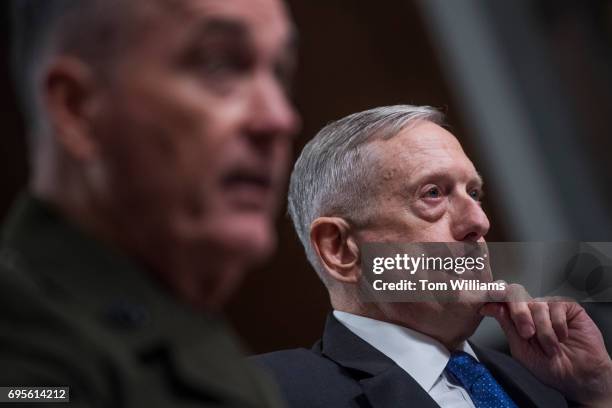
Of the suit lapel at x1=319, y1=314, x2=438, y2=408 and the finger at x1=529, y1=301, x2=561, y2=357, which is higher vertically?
the finger at x1=529, y1=301, x2=561, y2=357

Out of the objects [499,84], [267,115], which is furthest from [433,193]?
[499,84]

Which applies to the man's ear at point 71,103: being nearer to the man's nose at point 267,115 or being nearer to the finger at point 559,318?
the man's nose at point 267,115

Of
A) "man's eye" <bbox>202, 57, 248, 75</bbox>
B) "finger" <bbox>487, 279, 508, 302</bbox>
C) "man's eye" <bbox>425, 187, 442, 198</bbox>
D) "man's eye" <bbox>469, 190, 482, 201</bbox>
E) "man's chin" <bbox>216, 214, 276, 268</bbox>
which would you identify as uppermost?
"man's eye" <bbox>202, 57, 248, 75</bbox>

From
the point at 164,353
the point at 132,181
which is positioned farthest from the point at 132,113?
the point at 164,353

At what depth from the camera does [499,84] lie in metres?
1.96

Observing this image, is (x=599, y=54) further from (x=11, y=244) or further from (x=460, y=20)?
(x=11, y=244)

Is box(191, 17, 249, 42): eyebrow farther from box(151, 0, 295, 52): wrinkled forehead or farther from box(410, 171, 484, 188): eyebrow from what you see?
box(410, 171, 484, 188): eyebrow

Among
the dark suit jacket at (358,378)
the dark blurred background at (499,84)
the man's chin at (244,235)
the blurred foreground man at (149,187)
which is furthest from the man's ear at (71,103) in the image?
the dark blurred background at (499,84)

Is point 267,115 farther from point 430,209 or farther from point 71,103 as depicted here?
point 430,209

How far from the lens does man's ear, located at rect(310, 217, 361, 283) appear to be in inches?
42.1

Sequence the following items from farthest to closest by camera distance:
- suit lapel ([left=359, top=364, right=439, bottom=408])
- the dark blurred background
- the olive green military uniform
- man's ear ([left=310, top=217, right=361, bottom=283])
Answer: the dark blurred background < man's ear ([left=310, top=217, right=361, bottom=283]) < suit lapel ([left=359, top=364, right=439, bottom=408]) < the olive green military uniform

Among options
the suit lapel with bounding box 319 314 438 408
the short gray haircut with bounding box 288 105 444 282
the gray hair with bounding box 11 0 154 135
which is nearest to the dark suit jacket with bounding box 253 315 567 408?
the suit lapel with bounding box 319 314 438 408

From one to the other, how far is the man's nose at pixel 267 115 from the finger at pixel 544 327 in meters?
0.51

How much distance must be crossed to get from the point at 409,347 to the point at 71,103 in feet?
1.81
